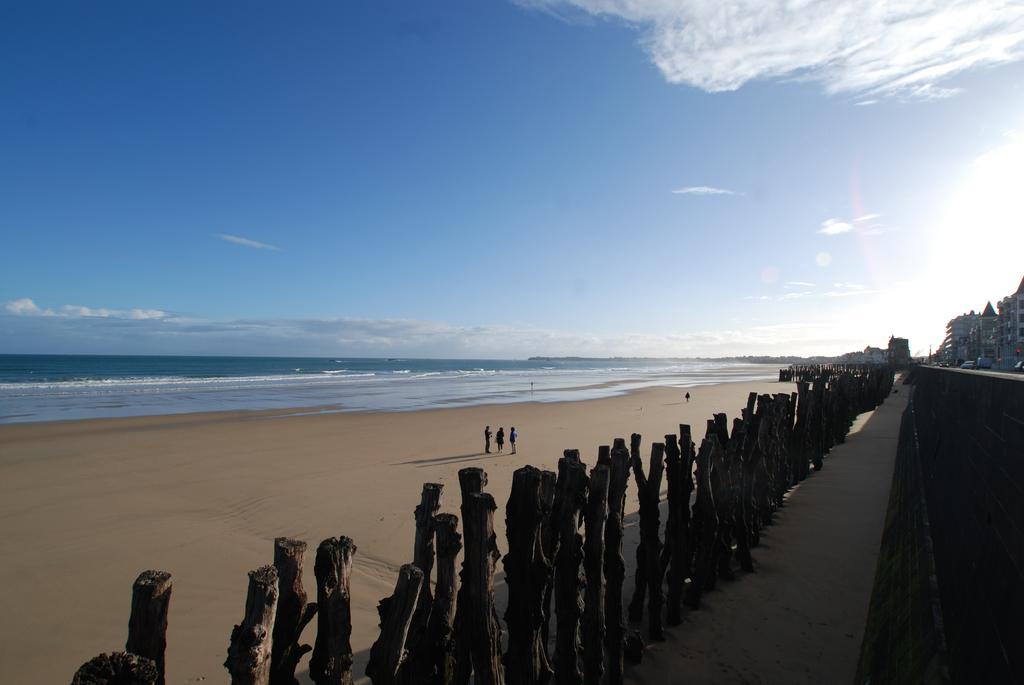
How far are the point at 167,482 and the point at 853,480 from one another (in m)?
15.7

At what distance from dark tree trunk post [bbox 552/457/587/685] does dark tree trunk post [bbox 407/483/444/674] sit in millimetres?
1024

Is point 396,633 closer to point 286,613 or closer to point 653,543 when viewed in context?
point 286,613

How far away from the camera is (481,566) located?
3.56m

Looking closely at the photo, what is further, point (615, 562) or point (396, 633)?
point (615, 562)

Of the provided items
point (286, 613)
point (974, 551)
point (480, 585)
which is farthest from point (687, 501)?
point (286, 613)

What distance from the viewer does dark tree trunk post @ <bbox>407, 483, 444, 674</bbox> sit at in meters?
3.39

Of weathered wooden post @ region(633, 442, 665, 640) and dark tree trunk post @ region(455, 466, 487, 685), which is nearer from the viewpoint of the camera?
dark tree trunk post @ region(455, 466, 487, 685)

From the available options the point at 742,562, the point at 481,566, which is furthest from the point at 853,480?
the point at 481,566

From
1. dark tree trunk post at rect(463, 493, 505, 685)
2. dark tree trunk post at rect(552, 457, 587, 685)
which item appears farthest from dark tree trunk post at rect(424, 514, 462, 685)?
dark tree trunk post at rect(552, 457, 587, 685)

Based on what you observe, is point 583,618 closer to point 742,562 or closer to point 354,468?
point 742,562

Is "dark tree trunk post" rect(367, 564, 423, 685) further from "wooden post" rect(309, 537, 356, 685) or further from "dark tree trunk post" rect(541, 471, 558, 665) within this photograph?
"dark tree trunk post" rect(541, 471, 558, 665)

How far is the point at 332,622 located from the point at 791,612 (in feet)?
17.4

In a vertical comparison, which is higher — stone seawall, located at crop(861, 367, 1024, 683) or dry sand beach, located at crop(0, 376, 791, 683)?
stone seawall, located at crop(861, 367, 1024, 683)

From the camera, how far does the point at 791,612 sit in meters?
6.00
